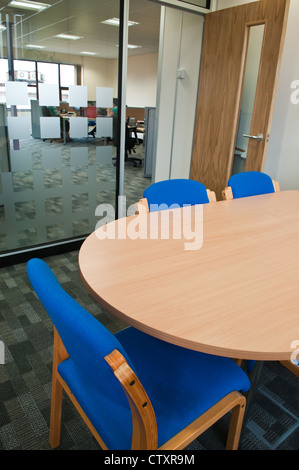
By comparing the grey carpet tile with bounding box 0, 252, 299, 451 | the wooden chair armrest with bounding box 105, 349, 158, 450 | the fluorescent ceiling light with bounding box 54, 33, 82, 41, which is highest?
the fluorescent ceiling light with bounding box 54, 33, 82, 41

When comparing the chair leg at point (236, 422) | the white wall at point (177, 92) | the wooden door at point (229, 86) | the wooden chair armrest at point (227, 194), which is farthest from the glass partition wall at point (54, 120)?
the chair leg at point (236, 422)

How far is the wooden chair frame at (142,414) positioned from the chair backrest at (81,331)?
0.03m

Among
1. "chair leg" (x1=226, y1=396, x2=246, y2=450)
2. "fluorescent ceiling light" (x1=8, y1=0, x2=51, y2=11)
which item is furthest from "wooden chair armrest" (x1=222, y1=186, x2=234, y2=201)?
"fluorescent ceiling light" (x1=8, y1=0, x2=51, y2=11)

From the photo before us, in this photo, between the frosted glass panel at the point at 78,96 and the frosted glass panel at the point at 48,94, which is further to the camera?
the frosted glass panel at the point at 78,96

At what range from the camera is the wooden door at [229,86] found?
293 centimetres

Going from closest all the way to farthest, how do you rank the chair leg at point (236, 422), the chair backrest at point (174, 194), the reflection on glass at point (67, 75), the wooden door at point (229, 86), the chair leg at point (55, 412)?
the chair leg at point (236, 422) → the chair leg at point (55, 412) → the chair backrest at point (174, 194) → the reflection on glass at point (67, 75) → the wooden door at point (229, 86)

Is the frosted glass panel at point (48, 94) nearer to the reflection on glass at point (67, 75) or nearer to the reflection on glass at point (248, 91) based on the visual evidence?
the reflection on glass at point (67, 75)

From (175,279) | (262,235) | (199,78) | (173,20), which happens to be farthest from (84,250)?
(173,20)

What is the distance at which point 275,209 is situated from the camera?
1.98 m

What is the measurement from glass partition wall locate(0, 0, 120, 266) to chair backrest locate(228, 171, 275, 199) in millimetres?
1346

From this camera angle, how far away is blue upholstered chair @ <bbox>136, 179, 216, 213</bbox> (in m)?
1.81

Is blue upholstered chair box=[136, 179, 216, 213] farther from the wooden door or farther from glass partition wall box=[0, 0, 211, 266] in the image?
the wooden door

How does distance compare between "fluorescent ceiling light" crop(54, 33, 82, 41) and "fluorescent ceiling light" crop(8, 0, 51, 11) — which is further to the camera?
"fluorescent ceiling light" crop(54, 33, 82, 41)

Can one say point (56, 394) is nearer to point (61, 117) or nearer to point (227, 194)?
point (227, 194)
